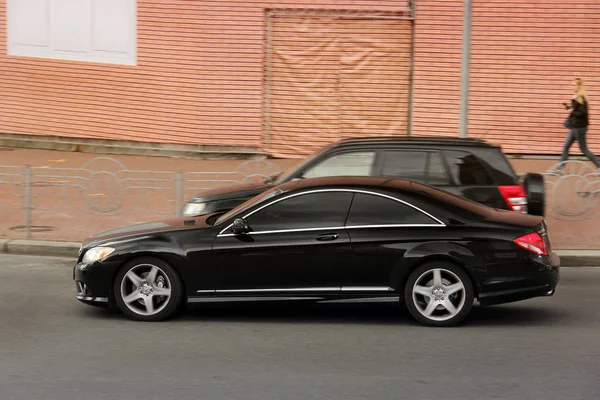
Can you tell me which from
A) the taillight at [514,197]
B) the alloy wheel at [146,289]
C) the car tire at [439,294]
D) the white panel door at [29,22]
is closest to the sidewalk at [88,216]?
the taillight at [514,197]

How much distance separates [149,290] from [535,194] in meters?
4.59

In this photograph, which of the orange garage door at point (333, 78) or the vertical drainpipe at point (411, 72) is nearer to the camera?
the vertical drainpipe at point (411, 72)

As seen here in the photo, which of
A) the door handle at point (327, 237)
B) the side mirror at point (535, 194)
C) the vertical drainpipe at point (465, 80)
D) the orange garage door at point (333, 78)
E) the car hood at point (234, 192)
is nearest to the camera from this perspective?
the door handle at point (327, 237)

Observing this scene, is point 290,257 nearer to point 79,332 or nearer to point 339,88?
point 79,332

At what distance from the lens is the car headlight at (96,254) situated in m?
8.57

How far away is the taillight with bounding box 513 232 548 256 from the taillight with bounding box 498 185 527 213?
203 cm

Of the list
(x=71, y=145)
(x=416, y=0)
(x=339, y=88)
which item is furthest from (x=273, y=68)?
(x=71, y=145)

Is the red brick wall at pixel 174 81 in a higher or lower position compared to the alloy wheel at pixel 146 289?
higher

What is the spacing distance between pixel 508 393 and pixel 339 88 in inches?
502

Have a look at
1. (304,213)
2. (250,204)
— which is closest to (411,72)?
(250,204)

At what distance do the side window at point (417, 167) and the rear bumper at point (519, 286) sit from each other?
2448mm

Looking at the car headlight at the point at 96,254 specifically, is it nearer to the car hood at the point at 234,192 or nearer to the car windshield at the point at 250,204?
the car windshield at the point at 250,204

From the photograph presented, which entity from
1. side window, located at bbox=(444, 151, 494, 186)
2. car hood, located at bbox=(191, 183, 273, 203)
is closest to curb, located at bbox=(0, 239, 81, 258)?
car hood, located at bbox=(191, 183, 273, 203)

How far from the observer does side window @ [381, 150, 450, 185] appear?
416 inches
